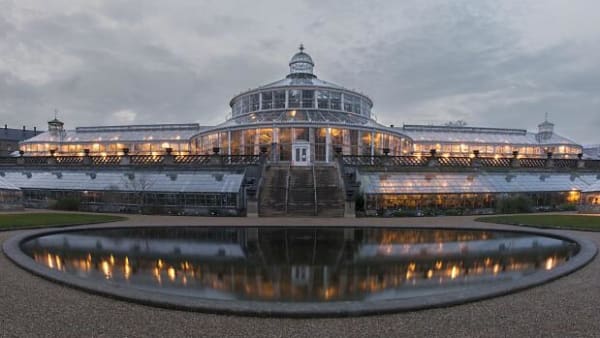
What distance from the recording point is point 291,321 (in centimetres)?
742

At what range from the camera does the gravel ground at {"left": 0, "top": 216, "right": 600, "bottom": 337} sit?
6.81 metres

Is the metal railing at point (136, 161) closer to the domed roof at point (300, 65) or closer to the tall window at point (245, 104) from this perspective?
the tall window at point (245, 104)

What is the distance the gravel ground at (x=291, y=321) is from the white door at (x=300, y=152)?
35186 millimetres

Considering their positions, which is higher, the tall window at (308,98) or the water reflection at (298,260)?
the tall window at (308,98)

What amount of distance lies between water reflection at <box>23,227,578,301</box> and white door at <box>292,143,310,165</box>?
2340 cm

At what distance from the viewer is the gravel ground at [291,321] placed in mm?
6809

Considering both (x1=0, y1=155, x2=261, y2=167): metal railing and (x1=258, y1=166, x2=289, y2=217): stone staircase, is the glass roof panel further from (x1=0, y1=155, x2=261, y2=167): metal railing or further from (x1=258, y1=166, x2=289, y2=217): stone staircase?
(x1=258, y1=166, x2=289, y2=217): stone staircase

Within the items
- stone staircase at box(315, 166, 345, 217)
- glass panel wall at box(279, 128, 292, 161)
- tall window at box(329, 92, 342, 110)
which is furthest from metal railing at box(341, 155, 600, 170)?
tall window at box(329, 92, 342, 110)

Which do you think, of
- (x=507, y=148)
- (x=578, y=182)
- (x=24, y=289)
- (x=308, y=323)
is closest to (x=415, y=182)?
(x=578, y=182)

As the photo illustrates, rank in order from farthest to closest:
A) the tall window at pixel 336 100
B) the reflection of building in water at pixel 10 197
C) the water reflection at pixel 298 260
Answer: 1. the tall window at pixel 336 100
2. the reflection of building in water at pixel 10 197
3. the water reflection at pixel 298 260

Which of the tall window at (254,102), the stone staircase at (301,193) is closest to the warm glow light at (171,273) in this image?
the stone staircase at (301,193)

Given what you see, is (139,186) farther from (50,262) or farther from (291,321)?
(291,321)

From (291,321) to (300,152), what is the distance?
36911 millimetres

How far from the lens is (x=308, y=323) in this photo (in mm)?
7309
